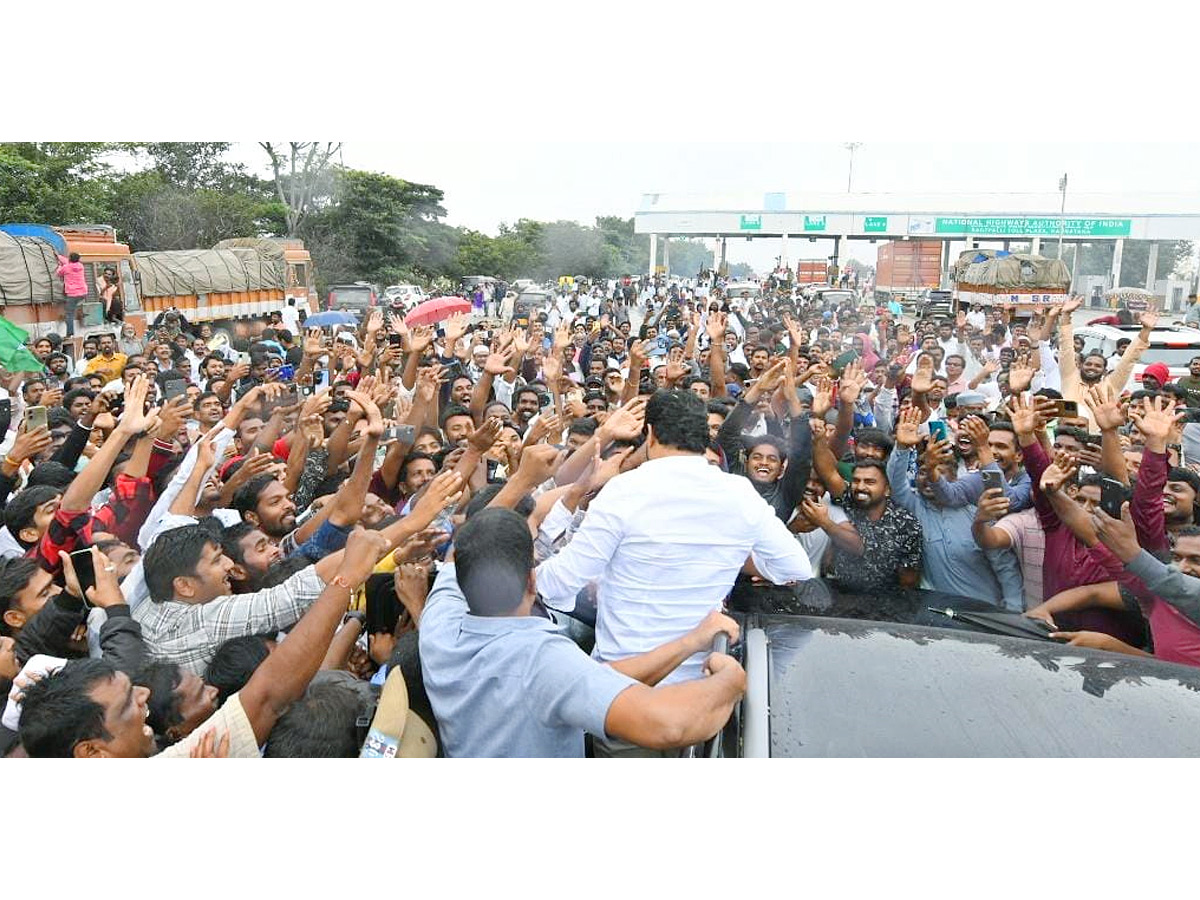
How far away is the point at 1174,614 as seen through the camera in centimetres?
313

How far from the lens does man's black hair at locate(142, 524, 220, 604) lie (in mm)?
3025

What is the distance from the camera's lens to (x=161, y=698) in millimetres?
2609

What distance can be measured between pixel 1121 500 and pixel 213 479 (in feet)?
Result: 13.5

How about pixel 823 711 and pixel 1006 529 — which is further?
pixel 1006 529

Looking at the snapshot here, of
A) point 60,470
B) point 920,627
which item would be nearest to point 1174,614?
point 920,627

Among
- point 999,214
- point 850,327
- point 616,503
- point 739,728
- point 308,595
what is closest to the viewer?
point 739,728

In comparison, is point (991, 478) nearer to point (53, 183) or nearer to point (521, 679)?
point (521, 679)

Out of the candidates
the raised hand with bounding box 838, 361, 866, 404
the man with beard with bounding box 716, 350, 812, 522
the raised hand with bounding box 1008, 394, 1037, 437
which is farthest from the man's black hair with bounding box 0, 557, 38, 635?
the raised hand with bounding box 838, 361, 866, 404

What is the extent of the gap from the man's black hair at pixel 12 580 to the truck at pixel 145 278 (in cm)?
948

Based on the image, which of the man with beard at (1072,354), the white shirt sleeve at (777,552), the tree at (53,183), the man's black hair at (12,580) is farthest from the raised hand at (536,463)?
the tree at (53,183)

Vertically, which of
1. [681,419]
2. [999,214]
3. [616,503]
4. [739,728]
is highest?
[999,214]

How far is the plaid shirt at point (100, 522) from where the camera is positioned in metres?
3.55

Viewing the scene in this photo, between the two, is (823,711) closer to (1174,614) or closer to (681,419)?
(681,419)

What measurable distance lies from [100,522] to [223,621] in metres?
1.68
